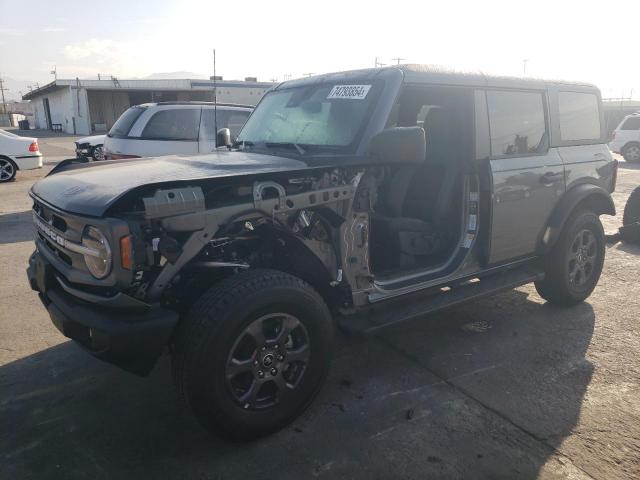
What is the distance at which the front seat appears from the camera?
4.00 metres

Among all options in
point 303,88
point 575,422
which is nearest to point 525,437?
point 575,422

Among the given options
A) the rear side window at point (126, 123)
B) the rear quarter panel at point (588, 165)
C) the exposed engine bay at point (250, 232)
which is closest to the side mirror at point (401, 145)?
the exposed engine bay at point (250, 232)

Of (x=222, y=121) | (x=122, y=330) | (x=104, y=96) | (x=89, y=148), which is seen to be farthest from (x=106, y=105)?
(x=122, y=330)

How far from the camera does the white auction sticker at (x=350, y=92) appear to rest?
11.8 ft

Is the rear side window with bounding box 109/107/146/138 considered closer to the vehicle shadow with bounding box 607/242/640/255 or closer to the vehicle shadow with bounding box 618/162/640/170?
the vehicle shadow with bounding box 607/242/640/255

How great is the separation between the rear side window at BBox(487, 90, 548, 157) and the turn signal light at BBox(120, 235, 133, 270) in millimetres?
2886

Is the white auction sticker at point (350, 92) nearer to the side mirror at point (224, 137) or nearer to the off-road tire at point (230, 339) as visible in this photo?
the side mirror at point (224, 137)

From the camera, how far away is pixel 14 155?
507 inches

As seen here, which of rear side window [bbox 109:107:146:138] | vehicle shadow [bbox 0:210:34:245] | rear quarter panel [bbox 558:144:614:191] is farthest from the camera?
rear side window [bbox 109:107:146:138]

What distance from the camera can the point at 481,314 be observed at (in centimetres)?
465

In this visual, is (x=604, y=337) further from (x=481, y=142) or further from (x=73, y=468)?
(x=73, y=468)

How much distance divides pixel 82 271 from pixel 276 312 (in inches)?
42.2

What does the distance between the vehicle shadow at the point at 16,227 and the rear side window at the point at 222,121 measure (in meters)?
3.33

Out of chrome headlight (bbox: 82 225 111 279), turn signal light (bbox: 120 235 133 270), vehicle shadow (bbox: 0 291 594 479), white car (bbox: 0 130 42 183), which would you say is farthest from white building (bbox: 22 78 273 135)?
turn signal light (bbox: 120 235 133 270)
